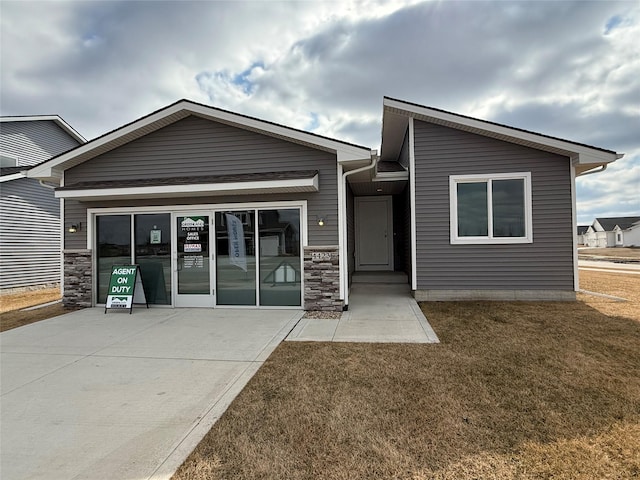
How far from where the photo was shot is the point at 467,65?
1052 centimetres

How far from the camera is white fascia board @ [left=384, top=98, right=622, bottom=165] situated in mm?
7020

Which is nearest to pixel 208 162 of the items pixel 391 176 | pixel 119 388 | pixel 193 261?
pixel 193 261

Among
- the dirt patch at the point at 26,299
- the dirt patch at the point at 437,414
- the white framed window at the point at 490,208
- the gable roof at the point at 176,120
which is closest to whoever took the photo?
the dirt patch at the point at 437,414

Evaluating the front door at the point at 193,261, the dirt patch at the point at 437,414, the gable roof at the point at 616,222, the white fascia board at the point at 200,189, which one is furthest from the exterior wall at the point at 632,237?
the front door at the point at 193,261

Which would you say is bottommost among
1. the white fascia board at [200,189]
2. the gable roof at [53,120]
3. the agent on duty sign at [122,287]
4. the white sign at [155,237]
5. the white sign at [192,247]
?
the agent on duty sign at [122,287]

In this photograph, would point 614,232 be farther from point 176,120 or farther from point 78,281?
point 78,281

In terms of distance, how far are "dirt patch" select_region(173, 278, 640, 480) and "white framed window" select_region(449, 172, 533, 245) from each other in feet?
10.4

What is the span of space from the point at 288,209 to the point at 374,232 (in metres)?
5.45

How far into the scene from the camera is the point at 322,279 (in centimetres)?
700

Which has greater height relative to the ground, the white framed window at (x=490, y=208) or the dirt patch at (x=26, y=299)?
→ the white framed window at (x=490, y=208)

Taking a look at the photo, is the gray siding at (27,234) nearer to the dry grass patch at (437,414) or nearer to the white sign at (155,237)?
the white sign at (155,237)

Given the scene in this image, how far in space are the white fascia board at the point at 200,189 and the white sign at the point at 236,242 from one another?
653 mm

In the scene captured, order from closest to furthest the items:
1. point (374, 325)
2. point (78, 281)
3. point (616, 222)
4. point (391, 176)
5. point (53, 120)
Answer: point (374, 325) < point (78, 281) < point (391, 176) < point (53, 120) < point (616, 222)

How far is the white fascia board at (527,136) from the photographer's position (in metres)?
7.02
